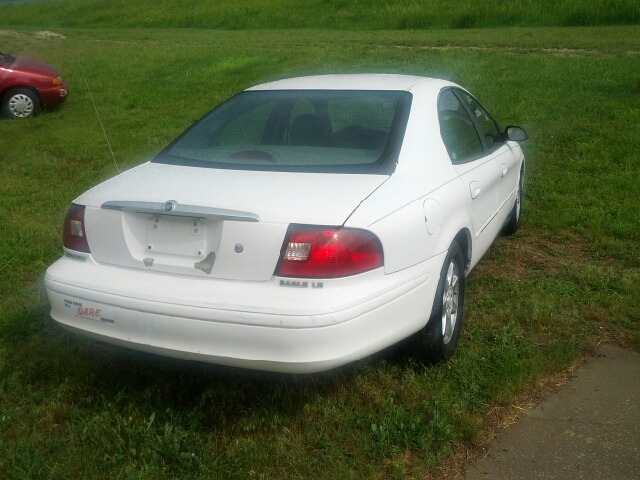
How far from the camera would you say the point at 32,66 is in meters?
12.2

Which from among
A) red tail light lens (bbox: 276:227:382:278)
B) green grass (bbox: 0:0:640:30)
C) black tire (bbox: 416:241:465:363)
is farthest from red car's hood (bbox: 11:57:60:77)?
red tail light lens (bbox: 276:227:382:278)

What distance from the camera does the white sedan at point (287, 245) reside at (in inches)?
121

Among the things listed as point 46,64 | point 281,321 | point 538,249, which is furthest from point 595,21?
point 281,321

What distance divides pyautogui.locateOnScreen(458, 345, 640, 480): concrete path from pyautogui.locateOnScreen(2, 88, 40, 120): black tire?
10357 mm

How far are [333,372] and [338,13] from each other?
1226 inches

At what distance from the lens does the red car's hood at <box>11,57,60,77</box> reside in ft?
39.1

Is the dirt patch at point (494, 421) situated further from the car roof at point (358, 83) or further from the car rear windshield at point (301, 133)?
the car roof at point (358, 83)

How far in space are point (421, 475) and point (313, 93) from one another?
7.37ft

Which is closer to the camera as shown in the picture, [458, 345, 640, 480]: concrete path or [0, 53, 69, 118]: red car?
[458, 345, 640, 480]: concrete path

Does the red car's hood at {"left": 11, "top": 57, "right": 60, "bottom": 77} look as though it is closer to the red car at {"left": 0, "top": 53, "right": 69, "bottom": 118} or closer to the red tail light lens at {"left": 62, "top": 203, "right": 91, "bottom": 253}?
the red car at {"left": 0, "top": 53, "right": 69, "bottom": 118}

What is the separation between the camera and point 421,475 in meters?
3.03

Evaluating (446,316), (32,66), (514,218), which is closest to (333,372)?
(446,316)

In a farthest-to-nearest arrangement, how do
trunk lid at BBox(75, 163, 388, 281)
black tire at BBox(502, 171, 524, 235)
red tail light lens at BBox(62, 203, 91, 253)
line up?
black tire at BBox(502, 171, 524, 235)
red tail light lens at BBox(62, 203, 91, 253)
trunk lid at BBox(75, 163, 388, 281)

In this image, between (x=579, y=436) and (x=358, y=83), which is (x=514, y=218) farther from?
(x=579, y=436)
